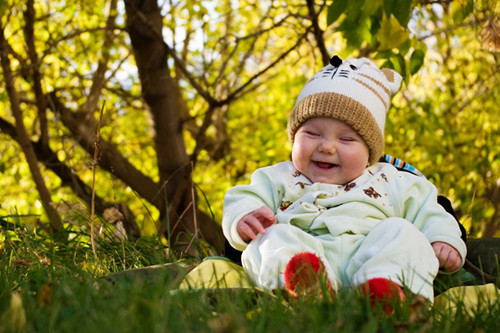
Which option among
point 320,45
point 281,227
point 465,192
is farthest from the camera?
point 465,192

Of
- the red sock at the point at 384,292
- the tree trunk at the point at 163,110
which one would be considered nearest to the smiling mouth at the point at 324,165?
the red sock at the point at 384,292

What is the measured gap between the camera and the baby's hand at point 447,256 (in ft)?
7.82

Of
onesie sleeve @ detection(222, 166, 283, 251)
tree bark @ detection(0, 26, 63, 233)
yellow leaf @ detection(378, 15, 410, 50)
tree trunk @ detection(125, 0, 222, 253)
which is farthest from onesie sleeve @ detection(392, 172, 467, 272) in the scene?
tree bark @ detection(0, 26, 63, 233)

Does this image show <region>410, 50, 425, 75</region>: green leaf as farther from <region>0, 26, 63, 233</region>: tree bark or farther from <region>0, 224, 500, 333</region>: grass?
<region>0, 26, 63, 233</region>: tree bark

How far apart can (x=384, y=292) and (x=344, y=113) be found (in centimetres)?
90

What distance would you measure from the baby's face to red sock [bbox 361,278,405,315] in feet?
2.28

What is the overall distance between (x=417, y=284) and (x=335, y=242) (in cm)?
38

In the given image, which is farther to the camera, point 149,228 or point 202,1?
point 149,228

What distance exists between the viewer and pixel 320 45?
4500 millimetres

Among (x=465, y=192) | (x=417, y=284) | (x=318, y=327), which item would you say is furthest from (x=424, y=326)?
(x=465, y=192)

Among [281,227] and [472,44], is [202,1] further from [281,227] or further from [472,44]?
[472,44]

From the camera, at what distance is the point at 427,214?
256 centimetres

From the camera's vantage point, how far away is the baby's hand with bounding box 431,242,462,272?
2.38m

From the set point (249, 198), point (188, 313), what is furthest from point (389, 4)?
point (188, 313)
